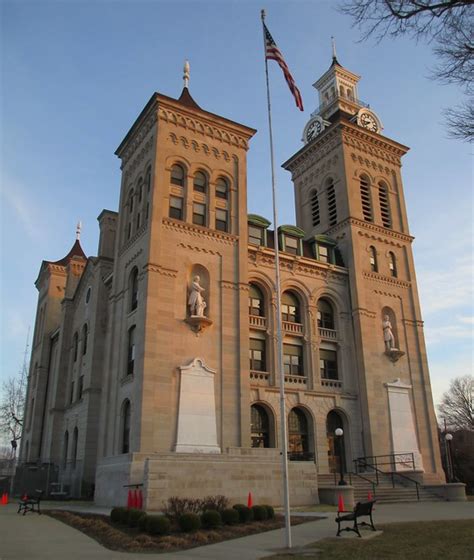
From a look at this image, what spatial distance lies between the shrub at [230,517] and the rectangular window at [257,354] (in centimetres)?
1669

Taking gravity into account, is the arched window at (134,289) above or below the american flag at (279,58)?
below

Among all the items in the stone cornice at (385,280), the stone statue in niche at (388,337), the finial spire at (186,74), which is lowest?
the stone statue in niche at (388,337)

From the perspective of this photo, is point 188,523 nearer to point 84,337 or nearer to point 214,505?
point 214,505

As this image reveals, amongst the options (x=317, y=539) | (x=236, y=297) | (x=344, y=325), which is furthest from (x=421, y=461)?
(x=317, y=539)

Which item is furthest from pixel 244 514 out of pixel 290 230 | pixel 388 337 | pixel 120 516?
pixel 290 230

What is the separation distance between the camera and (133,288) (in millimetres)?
33594

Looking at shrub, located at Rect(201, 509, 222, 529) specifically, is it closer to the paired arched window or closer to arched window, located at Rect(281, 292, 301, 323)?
the paired arched window

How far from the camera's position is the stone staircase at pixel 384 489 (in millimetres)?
28312

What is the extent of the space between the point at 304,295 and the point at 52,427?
2192 centimetres

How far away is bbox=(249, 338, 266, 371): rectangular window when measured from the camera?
33.9m

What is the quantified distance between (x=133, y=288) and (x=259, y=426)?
37.0ft

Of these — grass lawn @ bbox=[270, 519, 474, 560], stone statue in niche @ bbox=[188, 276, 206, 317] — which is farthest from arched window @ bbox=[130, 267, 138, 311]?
grass lawn @ bbox=[270, 519, 474, 560]

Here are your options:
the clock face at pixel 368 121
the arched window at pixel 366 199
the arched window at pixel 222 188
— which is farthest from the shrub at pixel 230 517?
the clock face at pixel 368 121

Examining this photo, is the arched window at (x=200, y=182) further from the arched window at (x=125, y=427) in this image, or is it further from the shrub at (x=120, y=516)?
the shrub at (x=120, y=516)
